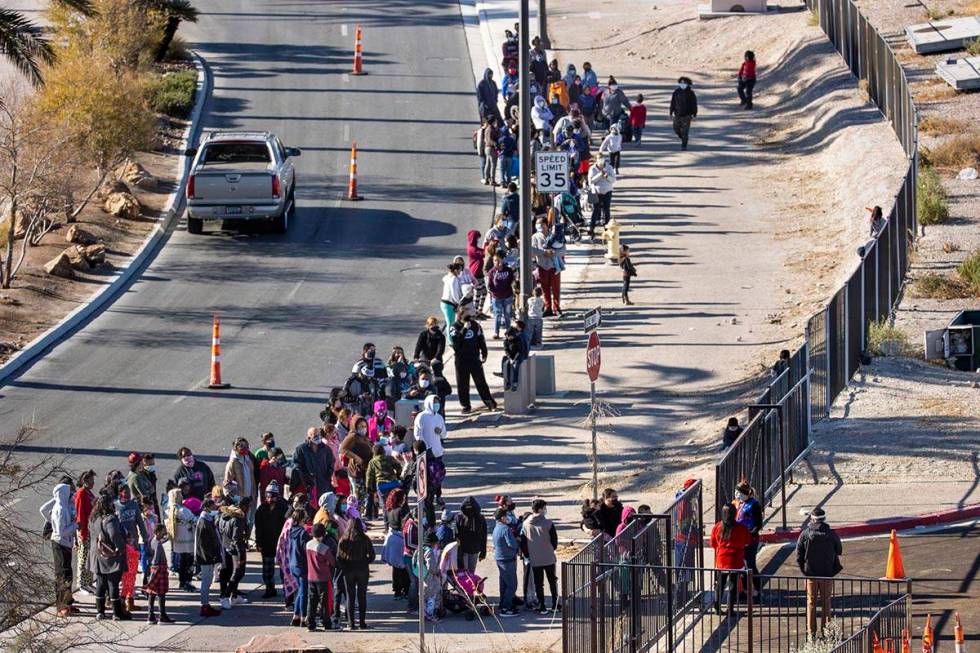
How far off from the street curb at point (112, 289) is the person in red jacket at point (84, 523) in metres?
8.81

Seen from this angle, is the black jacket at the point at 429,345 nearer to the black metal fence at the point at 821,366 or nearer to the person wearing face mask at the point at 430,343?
the person wearing face mask at the point at 430,343

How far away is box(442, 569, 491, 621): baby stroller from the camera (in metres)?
18.5

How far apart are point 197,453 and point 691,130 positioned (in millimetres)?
21481

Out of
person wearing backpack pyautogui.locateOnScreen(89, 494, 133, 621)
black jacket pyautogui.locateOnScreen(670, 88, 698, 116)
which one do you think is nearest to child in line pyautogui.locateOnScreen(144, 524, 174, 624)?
person wearing backpack pyautogui.locateOnScreen(89, 494, 133, 621)

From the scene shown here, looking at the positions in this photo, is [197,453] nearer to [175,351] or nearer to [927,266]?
[175,351]

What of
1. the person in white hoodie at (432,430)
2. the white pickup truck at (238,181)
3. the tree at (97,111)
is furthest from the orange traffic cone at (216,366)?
the tree at (97,111)

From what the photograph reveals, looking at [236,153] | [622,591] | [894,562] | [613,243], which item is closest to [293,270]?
[236,153]

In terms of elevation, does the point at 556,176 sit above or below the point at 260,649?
above

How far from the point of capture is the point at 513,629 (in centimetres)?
1806

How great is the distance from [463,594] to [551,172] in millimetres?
11648

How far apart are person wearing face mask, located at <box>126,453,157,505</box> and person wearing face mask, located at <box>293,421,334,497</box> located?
1.82m

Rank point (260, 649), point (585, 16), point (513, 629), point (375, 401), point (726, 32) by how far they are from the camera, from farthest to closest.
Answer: point (585, 16), point (726, 32), point (375, 401), point (513, 629), point (260, 649)

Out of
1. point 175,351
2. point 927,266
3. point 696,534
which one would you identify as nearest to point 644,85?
point 927,266

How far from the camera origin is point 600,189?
113ft
